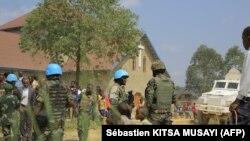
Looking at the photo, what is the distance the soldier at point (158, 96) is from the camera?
22.2 feet

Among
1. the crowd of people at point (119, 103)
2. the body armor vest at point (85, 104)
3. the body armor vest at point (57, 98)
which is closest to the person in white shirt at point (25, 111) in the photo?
the body armor vest at point (85, 104)

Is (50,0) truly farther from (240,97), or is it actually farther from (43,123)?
(240,97)

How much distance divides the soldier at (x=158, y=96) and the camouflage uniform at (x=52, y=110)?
1231 mm

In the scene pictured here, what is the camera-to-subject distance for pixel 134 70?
34688mm

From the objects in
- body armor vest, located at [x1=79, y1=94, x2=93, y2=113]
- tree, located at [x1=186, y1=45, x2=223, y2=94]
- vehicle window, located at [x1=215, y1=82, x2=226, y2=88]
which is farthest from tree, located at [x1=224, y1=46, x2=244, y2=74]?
body armor vest, located at [x1=79, y1=94, x2=93, y2=113]

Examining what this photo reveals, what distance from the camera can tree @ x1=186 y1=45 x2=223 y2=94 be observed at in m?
→ 52.6

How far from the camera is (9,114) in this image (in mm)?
9039

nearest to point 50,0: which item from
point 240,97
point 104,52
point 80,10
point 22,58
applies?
point 80,10

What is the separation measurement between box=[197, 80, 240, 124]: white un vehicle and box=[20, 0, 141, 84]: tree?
438 centimetres

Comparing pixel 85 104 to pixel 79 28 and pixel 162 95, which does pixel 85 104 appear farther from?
pixel 79 28

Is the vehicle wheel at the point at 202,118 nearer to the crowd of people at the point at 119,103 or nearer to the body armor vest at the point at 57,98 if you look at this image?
the crowd of people at the point at 119,103

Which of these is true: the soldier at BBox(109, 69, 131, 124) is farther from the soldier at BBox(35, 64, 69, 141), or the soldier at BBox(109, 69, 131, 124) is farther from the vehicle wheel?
the vehicle wheel

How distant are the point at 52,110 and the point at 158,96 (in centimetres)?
155

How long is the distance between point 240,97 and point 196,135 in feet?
3.70
